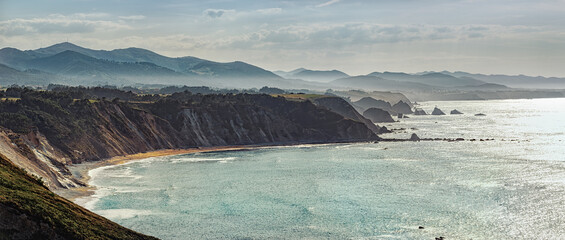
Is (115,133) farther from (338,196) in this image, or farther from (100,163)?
(338,196)

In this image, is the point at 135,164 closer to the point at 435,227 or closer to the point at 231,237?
the point at 231,237

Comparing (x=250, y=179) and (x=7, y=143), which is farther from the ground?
(x=7, y=143)

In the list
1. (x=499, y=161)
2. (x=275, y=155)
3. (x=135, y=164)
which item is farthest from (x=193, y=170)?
(x=499, y=161)

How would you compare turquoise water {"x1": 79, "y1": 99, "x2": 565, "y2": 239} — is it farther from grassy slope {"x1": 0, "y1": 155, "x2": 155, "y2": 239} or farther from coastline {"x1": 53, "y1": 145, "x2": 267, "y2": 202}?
grassy slope {"x1": 0, "y1": 155, "x2": 155, "y2": 239}

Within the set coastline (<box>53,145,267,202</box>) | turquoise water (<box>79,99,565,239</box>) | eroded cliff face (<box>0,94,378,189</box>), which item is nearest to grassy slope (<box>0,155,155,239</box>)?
turquoise water (<box>79,99,565,239</box>)

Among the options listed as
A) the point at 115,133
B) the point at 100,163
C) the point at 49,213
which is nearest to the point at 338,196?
the point at 49,213

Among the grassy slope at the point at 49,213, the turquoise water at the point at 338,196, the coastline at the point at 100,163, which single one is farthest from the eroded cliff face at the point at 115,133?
the grassy slope at the point at 49,213
